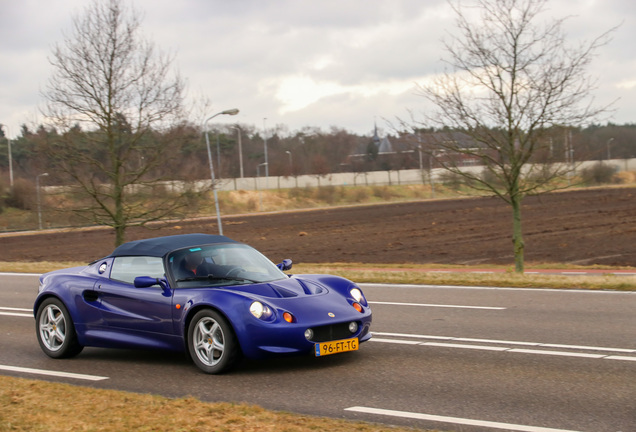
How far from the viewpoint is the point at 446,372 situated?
7.06 meters

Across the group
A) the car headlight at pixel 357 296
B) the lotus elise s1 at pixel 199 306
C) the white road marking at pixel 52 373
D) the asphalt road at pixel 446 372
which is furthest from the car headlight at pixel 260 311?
the white road marking at pixel 52 373

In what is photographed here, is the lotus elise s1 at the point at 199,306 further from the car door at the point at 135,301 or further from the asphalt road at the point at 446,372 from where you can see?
the asphalt road at the point at 446,372

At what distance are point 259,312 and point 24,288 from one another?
11.9m

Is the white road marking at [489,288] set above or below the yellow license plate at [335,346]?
below

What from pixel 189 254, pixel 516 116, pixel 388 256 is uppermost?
pixel 516 116

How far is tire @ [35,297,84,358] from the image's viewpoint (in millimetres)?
8586

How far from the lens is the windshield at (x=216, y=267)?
7.78m

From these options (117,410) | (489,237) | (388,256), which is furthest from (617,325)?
(489,237)

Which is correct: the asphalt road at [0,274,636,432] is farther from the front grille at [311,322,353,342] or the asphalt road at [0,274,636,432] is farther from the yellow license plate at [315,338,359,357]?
the front grille at [311,322,353,342]

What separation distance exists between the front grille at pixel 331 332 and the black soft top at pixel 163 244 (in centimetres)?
180

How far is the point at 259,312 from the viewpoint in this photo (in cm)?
711

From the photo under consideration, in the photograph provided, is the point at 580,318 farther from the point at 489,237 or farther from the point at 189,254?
the point at 489,237

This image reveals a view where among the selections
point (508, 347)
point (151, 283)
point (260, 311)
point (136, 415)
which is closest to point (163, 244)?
point (151, 283)

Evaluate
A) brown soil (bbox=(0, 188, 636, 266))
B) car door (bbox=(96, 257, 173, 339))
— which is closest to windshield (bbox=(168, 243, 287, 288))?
car door (bbox=(96, 257, 173, 339))
